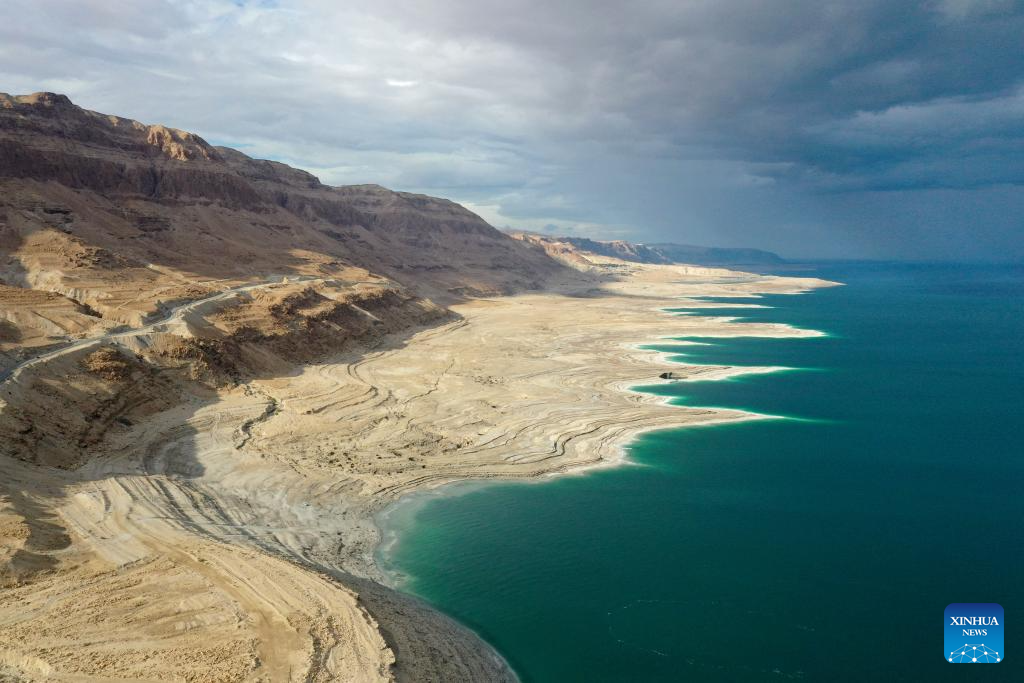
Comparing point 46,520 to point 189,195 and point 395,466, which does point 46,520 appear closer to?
point 395,466

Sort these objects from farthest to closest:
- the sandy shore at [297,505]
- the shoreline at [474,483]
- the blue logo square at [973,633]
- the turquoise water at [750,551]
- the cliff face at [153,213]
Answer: the cliff face at [153,213], the shoreline at [474,483], the turquoise water at [750,551], the blue logo square at [973,633], the sandy shore at [297,505]

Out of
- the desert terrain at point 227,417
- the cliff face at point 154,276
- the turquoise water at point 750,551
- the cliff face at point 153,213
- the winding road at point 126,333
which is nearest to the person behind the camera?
the desert terrain at point 227,417

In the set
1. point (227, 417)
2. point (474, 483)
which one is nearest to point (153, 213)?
point (227, 417)

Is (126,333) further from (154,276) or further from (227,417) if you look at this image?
(154,276)

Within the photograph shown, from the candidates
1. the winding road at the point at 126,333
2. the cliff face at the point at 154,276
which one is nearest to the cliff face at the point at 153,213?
the cliff face at the point at 154,276

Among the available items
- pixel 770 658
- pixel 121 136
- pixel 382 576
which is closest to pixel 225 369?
pixel 382 576

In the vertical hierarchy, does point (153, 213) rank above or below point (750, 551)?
above

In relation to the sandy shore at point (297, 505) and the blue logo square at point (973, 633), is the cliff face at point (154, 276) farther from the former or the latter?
the blue logo square at point (973, 633)
